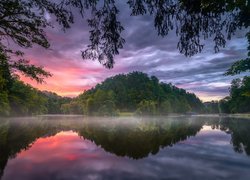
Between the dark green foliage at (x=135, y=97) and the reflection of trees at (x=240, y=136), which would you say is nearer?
the reflection of trees at (x=240, y=136)

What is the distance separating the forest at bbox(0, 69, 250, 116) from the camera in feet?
296

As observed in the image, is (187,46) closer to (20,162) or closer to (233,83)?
(20,162)

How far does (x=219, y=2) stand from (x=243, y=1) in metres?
0.47

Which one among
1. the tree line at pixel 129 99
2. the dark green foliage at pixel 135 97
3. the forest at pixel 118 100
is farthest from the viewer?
the dark green foliage at pixel 135 97

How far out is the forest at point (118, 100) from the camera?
90356mm

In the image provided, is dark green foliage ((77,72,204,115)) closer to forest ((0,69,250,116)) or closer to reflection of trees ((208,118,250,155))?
forest ((0,69,250,116))

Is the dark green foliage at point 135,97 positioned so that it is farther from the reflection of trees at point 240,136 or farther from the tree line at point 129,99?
the reflection of trees at point 240,136

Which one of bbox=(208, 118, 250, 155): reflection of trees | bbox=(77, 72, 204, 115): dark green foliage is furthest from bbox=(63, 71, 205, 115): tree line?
bbox=(208, 118, 250, 155): reflection of trees

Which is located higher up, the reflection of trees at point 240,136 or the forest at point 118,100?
the forest at point 118,100

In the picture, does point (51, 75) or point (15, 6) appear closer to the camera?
point (15, 6)

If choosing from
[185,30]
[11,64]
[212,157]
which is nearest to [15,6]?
[11,64]

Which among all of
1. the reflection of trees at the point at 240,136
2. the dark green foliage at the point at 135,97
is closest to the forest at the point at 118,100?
the dark green foliage at the point at 135,97

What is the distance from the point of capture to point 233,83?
11488 centimetres

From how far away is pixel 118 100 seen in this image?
152000mm
